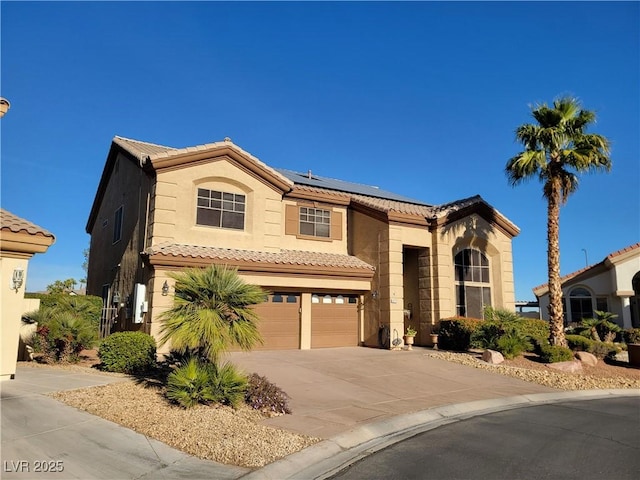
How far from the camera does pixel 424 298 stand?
20.5 meters

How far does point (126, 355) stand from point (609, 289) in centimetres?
2801

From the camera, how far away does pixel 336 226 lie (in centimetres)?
2105

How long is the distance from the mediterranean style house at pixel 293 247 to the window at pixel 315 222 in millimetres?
48

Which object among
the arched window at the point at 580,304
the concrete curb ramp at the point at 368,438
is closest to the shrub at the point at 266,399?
the concrete curb ramp at the point at 368,438

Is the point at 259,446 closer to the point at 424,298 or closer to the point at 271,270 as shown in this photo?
the point at 271,270

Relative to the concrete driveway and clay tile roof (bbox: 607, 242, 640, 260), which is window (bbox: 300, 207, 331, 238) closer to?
the concrete driveway

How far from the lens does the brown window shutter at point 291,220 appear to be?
775 inches

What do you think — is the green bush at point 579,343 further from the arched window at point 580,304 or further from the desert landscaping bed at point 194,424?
the desert landscaping bed at point 194,424

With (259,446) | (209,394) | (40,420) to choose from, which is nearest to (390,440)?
(259,446)

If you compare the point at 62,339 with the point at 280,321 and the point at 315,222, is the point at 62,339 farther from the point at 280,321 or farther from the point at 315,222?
the point at 315,222

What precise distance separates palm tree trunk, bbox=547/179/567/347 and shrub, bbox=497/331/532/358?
A: 1.29 meters

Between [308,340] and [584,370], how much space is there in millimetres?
9926

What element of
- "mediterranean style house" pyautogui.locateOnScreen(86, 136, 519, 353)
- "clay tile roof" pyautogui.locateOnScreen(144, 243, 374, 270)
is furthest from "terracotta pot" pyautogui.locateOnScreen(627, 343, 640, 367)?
"clay tile roof" pyautogui.locateOnScreen(144, 243, 374, 270)

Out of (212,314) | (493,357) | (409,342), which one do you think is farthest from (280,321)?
(212,314)
